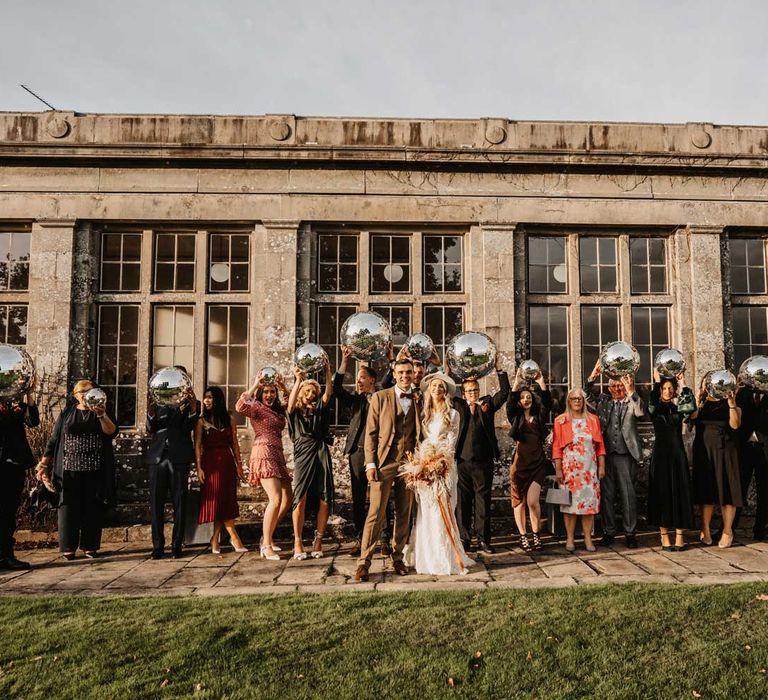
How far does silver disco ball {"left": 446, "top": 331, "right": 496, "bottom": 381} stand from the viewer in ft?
23.9

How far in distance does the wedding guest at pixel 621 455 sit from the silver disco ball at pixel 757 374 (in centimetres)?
121

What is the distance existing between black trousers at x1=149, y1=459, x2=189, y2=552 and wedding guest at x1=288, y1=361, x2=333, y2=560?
1.37 m

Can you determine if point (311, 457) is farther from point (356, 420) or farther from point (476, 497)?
point (476, 497)

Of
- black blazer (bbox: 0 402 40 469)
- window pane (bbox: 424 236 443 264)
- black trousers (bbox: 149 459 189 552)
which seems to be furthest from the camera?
window pane (bbox: 424 236 443 264)

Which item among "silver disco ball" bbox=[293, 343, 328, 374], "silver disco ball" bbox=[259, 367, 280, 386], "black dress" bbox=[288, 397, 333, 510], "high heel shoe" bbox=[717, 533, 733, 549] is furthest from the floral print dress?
"silver disco ball" bbox=[259, 367, 280, 386]

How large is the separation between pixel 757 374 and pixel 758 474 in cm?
150

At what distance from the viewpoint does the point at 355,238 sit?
10.3 m

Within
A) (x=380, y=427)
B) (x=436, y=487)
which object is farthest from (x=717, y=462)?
(x=380, y=427)

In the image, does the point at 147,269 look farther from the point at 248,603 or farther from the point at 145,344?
the point at 248,603

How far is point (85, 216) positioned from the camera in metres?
9.91

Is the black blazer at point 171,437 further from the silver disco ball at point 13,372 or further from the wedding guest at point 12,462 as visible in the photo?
the silver disco ball at point 13,372

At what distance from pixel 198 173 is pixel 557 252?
19.2ft

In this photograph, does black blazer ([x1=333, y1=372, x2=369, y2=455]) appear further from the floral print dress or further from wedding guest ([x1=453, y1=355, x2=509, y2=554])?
the floral print dress

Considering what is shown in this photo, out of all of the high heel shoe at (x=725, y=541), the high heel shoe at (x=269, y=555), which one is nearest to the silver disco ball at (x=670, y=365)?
the high heel shoe at (x=725, y=541)
